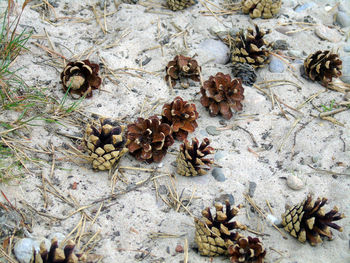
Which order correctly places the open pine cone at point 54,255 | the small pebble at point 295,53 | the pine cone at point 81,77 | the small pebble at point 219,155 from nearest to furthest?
the open pine cone at point 54,255 → the small pebble at point 219,155 → the pine cone at point 81,77 → the small pebble at point 295,53

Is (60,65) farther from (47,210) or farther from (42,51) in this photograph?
(47,210)

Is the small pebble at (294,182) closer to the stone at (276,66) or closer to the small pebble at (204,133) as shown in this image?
the small pebble at (204,133)

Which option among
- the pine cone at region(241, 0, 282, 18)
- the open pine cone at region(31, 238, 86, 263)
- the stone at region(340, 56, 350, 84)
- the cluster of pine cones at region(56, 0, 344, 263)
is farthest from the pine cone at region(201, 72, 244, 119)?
the open pine cone at region(31, 238, 86, 263)

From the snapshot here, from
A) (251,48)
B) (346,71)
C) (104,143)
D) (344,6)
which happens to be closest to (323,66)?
(346,71)

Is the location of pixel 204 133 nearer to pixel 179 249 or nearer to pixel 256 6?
pixel 179 249

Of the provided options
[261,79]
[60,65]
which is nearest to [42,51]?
[60,65]

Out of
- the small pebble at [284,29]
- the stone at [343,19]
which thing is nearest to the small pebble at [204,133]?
the small pebble at [284,29]
